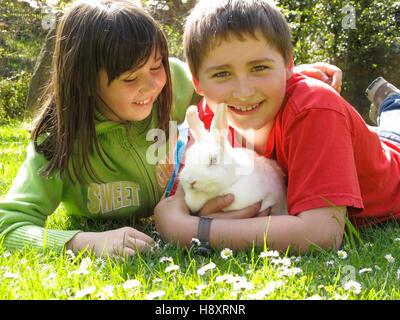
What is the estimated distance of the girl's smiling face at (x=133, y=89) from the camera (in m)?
2.01

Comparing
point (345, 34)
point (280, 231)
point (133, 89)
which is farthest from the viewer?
point (345, 34)

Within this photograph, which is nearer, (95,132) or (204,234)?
(204,234)

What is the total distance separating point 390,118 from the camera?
2.97 m

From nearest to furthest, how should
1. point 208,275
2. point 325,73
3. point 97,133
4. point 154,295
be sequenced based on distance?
point 154,295
point 208,275
point 97,133
point 325,73

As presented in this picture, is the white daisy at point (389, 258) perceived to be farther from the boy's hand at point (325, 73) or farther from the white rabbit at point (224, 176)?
the boy's hand at point (325, 73)

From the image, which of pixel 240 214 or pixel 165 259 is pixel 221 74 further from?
pixel 165 259

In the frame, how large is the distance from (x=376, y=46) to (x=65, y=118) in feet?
16.7

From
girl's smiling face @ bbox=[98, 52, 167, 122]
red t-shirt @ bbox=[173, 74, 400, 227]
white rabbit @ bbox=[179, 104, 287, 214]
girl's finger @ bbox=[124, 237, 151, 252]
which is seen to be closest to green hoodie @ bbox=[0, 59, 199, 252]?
girl's smiling face @ bbox=[98, 52, 167, 122]

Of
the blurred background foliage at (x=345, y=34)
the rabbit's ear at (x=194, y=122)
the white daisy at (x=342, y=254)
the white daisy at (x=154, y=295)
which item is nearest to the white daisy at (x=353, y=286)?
the white daisy at (x=342, y=254)

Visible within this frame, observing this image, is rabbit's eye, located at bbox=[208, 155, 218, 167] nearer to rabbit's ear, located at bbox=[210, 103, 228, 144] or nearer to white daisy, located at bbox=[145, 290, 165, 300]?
rabbit's ear, located at bbox=[210, 103, 228, 144]

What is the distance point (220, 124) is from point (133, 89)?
48cm

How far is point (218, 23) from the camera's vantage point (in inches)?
71.6

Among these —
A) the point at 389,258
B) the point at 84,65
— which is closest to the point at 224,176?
the point at 389,258
